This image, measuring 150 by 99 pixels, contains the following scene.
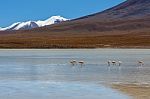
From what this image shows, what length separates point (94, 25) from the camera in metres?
156

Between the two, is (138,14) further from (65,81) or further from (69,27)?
(65,81)

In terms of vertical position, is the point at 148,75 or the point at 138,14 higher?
the point at 138,14

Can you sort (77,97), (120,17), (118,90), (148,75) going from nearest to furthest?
(77,97)
(118,90)
(148,75)
(120,17)

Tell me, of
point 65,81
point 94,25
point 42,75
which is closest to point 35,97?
point 65,81

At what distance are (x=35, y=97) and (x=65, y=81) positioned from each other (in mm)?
4345

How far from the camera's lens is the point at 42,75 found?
2002 cm

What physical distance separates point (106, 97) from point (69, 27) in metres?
145

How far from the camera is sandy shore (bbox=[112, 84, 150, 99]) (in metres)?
13.4

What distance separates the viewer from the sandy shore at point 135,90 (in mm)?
13442

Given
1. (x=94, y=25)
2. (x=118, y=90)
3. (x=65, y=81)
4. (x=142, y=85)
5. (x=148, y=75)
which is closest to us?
(x=118, y=90)

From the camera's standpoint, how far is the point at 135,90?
14.8 meters

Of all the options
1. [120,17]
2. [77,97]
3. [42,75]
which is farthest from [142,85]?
[120,17]

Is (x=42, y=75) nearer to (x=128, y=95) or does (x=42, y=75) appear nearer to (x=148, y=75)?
(x=148, y=75)

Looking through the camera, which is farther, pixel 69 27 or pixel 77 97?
pixel 69 27
